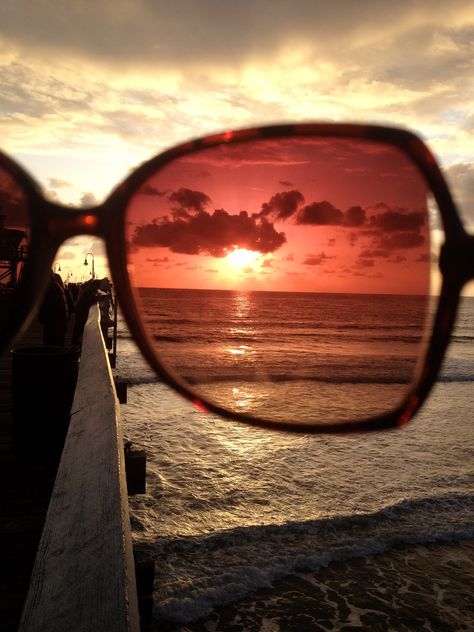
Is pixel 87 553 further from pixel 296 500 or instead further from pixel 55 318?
pixel 296 500

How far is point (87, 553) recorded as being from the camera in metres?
0.91

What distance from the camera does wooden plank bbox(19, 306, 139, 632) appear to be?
748mm

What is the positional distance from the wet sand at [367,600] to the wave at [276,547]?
0.35ft

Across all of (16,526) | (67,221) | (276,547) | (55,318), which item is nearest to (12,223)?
(67,221)

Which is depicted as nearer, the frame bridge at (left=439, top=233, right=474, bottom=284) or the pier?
the pier

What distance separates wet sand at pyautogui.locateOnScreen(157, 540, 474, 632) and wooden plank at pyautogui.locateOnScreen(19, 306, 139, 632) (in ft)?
9.51

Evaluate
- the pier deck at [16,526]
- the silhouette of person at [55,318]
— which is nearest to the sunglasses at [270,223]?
the pier deck at [16,526]

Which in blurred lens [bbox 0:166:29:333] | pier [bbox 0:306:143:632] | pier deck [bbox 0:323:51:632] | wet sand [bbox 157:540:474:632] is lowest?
wet sand [bbox 157:540:474:632]

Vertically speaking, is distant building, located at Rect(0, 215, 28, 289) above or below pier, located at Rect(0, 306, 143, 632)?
above

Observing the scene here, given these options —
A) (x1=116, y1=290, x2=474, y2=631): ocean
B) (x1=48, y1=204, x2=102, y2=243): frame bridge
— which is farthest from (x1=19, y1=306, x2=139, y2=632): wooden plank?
(x1=48, y1=204, x2=102, y2=243): frame bridge

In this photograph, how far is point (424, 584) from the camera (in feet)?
13.8

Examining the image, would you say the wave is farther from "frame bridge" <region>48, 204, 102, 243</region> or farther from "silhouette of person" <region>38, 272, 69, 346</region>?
"frame bridge" <region>48, 204, 102, 243</region>

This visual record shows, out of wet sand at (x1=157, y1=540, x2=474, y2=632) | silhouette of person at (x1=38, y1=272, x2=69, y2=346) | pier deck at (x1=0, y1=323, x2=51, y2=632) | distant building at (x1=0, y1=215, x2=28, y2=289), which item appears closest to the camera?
distant building at (x1=0, y1=215, x2=28, y2=289)

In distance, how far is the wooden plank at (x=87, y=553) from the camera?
0.75 m
